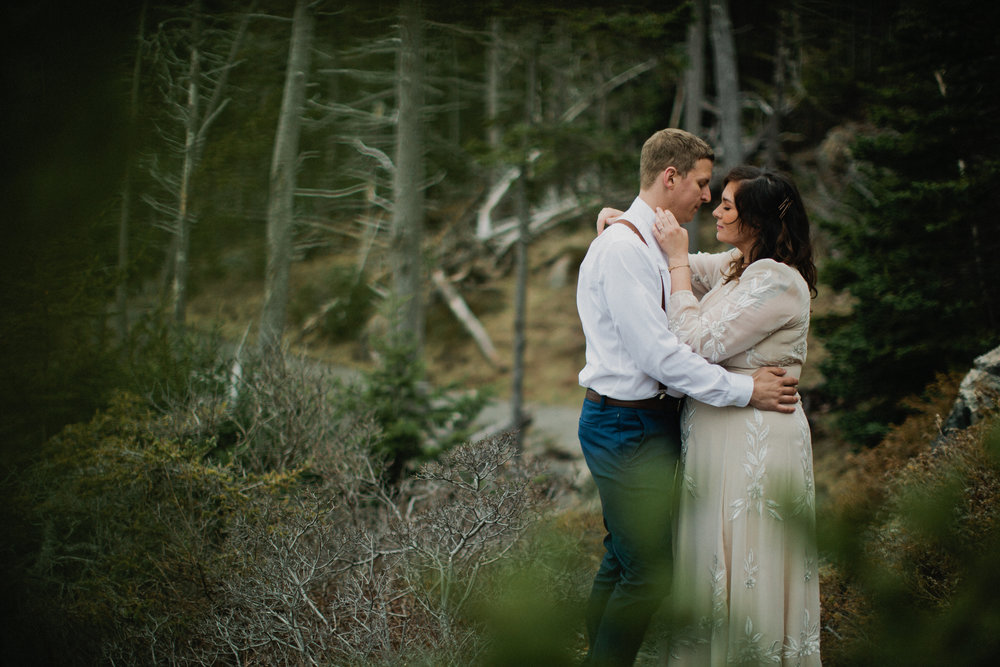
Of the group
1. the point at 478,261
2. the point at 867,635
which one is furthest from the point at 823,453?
the point at 478,261

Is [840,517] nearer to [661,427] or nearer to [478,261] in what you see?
[661,427]

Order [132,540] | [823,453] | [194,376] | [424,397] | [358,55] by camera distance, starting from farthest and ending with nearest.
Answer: [358,55] < [823,453] < [424,397] < [194,376] < [132,540]

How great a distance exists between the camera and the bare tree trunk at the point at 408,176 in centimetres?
951

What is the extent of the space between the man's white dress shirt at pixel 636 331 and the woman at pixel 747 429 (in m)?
0.09

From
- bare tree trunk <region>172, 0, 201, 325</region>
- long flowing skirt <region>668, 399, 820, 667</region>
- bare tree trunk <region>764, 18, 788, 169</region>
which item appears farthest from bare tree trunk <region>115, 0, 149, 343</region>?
bare tree trunk <region>764, 18, 788, 169</region>

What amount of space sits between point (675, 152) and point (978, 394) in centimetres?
286

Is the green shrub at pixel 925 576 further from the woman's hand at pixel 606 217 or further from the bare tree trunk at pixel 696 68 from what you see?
the bare tree trunk at pixel 696 68

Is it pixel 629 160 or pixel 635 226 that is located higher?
pixel 629 160

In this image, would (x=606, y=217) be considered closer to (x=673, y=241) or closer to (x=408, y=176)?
(x=673, y=241)

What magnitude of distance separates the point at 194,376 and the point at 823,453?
23.3 feet

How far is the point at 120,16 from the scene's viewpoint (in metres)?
1.90

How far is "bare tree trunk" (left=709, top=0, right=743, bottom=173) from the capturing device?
9242 millimetres

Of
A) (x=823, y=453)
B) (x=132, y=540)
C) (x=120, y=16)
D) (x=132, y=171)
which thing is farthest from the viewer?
(x=823, y=453)

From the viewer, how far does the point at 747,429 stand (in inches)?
104
